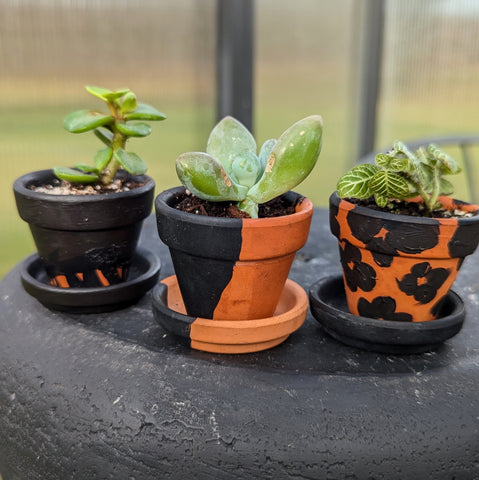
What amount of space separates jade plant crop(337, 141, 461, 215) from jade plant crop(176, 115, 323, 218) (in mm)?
61

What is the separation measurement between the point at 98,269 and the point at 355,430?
40 centimetres

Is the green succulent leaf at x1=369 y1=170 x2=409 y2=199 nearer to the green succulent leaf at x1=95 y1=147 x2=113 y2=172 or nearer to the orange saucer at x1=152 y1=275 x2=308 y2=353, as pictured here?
the orange saucer at x1=152 y1=275 x2=308 y2=353

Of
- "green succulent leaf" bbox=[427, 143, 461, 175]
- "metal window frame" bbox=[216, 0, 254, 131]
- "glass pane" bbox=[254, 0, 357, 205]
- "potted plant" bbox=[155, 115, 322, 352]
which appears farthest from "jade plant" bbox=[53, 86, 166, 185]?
"glass pane" bbox=[254, 0, 357, 205]

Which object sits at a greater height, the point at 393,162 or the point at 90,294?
the point at 393,162

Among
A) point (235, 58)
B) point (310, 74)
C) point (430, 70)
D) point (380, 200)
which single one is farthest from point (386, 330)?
point (430, 70)

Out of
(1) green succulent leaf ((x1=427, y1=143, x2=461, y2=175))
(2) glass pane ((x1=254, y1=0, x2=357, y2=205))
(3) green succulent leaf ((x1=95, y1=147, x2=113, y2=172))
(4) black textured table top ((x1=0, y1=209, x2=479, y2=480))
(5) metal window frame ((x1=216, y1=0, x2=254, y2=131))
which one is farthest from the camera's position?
(2) glass pane ((x1=254, y1=0, x2=357, y2=205))

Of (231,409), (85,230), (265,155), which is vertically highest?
(265,155)

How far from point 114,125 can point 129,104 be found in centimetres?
Result: 4

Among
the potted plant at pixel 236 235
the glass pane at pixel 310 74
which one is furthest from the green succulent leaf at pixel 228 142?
the glass pane at pixel 310 74

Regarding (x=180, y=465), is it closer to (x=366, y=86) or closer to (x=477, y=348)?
(x=477, y=348)

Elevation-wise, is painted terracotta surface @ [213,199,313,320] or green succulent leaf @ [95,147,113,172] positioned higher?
green succulent leaf @ [95,147,113,172]

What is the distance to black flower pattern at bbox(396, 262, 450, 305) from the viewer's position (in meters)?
0.64

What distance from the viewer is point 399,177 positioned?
642 mm

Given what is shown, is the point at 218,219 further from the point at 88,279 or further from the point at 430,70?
the point at 430,70
